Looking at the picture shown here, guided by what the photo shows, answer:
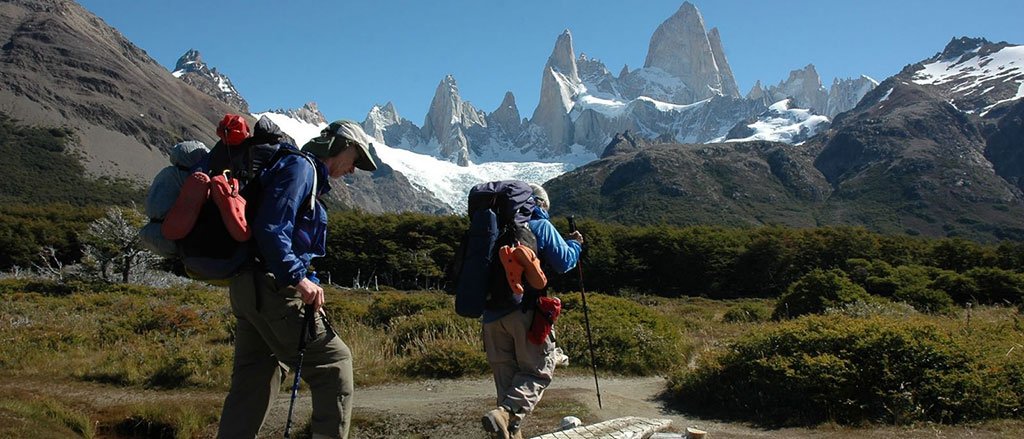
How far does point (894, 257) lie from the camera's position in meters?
47.6

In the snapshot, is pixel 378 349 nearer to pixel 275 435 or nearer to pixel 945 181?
pixel 275 435

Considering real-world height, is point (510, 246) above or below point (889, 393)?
above

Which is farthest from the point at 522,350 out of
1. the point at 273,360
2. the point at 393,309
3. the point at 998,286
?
the point at 998,286

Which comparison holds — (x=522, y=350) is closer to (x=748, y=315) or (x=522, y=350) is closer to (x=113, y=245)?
(x=748, y=315)

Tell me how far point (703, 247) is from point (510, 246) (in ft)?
169

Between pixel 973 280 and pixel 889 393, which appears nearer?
pixel 889 393

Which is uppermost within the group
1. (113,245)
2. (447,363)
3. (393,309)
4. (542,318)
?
(113,245)

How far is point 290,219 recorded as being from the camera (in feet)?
11.4

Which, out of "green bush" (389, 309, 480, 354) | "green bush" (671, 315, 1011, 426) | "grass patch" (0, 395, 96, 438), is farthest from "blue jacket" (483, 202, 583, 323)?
"green bush" (389, 309, 480, 354)

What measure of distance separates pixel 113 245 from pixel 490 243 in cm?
2647

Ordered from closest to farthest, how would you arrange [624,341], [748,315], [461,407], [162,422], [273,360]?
[273,360] → [162,422] → [461,407] → [624,341] → [748,315]

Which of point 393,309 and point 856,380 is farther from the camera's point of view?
point 393,309

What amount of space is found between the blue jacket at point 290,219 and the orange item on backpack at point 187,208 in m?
0.28

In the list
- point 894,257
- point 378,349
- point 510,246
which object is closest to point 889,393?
point 510,246
